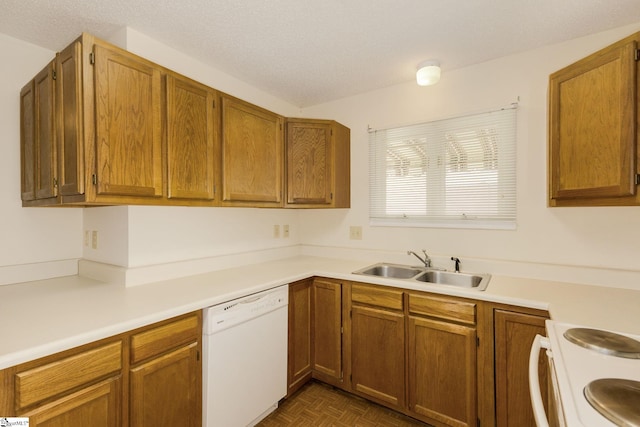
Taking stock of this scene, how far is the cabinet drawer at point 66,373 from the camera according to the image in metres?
0.97

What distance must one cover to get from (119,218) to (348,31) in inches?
70.8

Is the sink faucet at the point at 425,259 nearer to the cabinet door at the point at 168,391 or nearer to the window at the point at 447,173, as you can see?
the window at the point at 447,173

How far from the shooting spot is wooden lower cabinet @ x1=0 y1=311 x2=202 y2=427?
98 centimetres

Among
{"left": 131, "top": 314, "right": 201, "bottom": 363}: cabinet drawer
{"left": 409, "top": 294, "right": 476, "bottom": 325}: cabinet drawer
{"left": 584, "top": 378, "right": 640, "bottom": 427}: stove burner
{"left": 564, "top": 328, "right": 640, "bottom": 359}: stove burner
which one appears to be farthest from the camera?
{"left": 409, "top": 294, "right": 476, "bottom": 325}: cabinet drawer

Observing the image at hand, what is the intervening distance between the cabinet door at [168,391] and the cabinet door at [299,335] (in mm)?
696

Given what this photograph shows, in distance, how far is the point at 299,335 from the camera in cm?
212

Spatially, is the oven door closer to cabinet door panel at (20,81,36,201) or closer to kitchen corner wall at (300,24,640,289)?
kitchen corner wall at (300,24,640,289)

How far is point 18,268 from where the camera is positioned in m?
1.77

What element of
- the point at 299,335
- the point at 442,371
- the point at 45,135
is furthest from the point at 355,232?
the point at 45,135

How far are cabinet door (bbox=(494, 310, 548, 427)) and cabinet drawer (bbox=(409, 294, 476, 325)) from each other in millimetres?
131

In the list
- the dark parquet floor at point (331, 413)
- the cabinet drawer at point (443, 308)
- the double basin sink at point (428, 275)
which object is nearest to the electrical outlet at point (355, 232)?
the double basin sink at point (428, 275)

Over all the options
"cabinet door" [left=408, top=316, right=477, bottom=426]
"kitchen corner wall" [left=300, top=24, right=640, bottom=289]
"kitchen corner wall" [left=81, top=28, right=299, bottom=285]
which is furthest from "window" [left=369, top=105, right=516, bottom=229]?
"kitchen corner wall" [left=81, top=28, right=299, bottom=285]

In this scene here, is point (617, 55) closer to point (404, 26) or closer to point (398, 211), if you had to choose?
point (404, 26)

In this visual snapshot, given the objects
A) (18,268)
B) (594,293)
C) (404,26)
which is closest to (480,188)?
(594,293)
